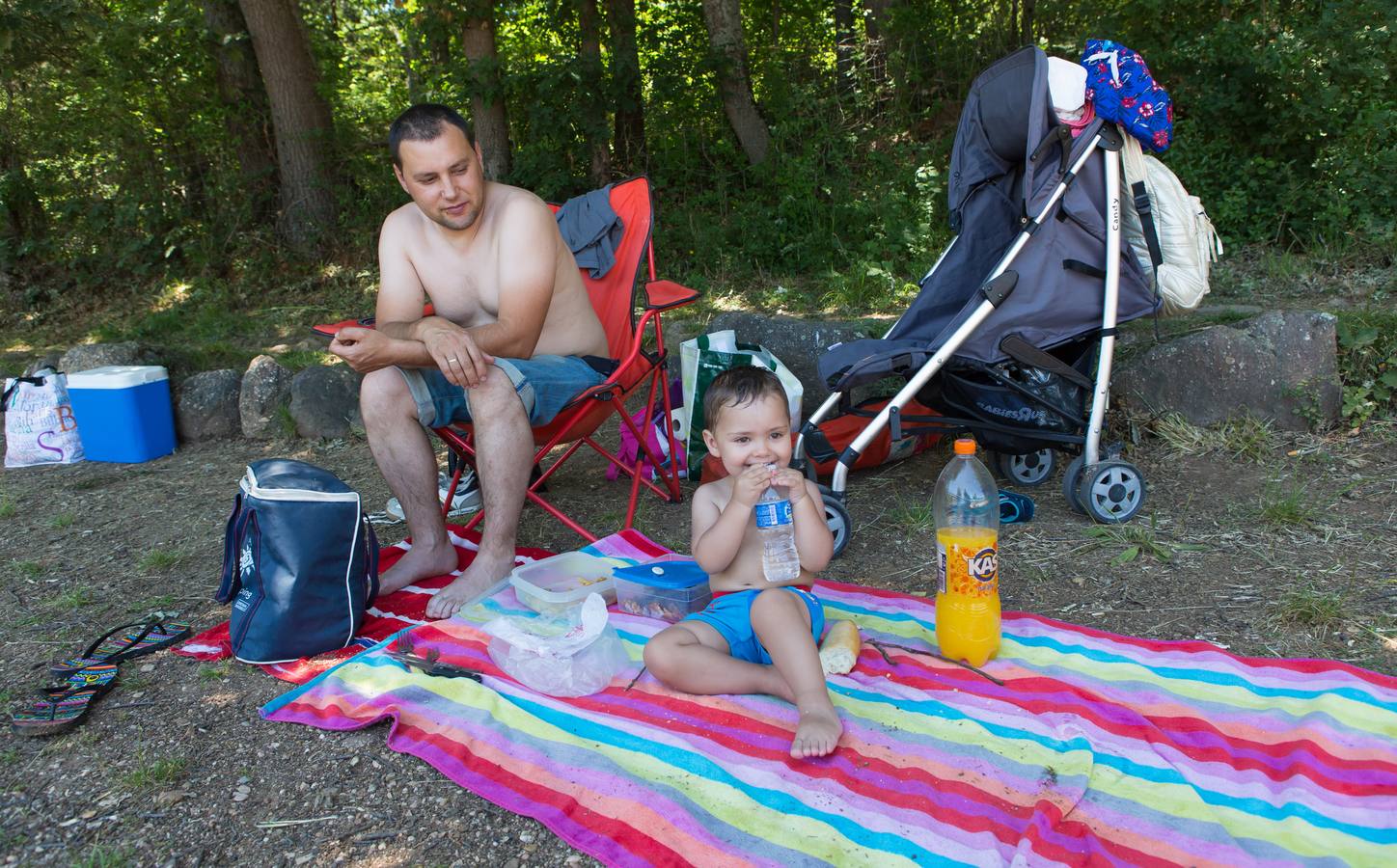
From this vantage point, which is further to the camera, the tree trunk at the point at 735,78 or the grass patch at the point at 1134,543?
the tree trunk at the point at 735,78

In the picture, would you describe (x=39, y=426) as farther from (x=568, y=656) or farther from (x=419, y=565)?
(x=568, y=656)

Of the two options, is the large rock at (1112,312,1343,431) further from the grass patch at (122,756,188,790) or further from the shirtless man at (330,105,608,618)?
the grass patch at (122,756,188,790)

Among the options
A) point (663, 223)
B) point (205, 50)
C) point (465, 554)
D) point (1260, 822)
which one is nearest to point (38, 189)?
point (205, 50)

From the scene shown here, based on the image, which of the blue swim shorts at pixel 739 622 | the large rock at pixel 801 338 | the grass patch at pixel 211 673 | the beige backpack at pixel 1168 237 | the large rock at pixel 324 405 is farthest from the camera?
the large rock at pixel 324 405

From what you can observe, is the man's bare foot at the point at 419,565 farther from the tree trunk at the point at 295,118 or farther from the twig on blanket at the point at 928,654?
the tree trunk at the point at 295,118

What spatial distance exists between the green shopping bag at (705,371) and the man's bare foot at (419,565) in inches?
44.1

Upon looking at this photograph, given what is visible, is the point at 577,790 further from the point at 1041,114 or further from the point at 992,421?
the point at 1041,114

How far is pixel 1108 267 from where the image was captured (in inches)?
116

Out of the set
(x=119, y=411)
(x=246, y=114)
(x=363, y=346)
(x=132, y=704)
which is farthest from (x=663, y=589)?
(x=246, y=114)

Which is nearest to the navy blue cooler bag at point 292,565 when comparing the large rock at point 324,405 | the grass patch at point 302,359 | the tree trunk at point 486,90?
the large rock at point 324,405

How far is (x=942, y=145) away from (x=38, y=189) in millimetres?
7442

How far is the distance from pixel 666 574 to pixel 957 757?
0.99 metres

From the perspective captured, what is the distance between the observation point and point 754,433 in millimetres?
2113

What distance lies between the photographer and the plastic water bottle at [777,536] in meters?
2.08
